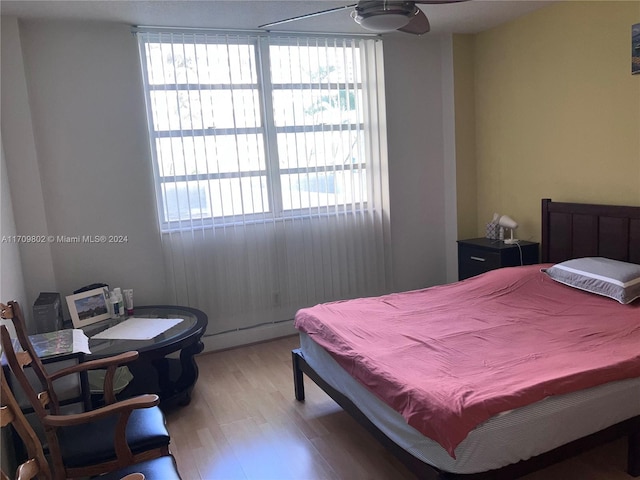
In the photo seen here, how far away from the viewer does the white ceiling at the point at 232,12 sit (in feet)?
10.2

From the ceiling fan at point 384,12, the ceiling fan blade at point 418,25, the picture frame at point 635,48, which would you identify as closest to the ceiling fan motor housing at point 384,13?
the ceiling fan at point 384,12

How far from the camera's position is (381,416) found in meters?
2.21

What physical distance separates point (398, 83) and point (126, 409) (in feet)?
11.5

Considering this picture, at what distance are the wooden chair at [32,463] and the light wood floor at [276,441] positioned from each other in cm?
68

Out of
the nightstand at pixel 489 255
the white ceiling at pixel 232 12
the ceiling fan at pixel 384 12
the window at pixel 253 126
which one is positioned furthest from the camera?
the nightstand at pixel 489 255

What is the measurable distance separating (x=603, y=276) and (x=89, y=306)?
3315 mm

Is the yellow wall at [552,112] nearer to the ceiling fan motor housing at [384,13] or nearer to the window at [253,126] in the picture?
the window at [253,126]

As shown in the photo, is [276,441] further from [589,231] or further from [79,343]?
[589,231]

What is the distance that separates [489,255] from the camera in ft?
13.2

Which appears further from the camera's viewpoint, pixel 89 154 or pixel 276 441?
pixel 89 154

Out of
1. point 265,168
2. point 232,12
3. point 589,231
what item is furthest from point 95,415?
point 589,231

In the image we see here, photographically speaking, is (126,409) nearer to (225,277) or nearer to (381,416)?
(381,416)

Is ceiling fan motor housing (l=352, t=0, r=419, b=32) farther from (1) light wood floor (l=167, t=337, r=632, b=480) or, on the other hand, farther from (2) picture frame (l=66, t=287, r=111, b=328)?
(2) picture frame (l=66, t=287, r=111, b=328)

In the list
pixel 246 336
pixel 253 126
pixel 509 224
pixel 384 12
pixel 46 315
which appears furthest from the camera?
pixel 246 336
